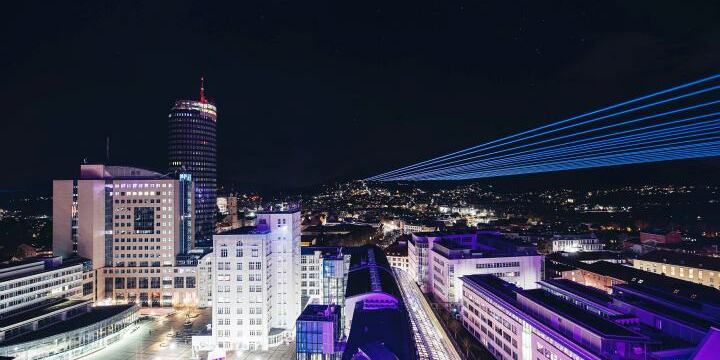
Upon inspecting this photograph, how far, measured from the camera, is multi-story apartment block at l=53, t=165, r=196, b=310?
4147 centimetres

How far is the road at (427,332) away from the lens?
24214 mm

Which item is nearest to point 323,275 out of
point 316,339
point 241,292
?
point 241,292

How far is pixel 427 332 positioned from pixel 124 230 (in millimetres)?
32806

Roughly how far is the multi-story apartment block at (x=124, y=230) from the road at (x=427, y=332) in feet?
71.9

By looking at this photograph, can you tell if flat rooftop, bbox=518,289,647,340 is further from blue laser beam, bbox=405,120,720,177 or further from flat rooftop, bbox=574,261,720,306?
blue laser beam, bbox=405,120,720,177

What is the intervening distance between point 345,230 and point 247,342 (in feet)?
171

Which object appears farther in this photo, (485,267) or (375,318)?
(485,267)

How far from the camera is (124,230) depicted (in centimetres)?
4341

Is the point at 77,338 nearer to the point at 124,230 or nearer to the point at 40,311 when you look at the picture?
the point at 40,311

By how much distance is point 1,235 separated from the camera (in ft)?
199

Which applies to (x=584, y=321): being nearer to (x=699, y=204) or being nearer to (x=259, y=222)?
(x=259, y=222)

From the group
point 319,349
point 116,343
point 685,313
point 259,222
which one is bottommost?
point 116,343

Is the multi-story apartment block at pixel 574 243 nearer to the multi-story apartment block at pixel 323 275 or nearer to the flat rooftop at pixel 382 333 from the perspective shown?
the multi-story apartment block at pixel 323 275

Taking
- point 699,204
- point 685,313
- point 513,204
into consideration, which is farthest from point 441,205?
point 685,313
